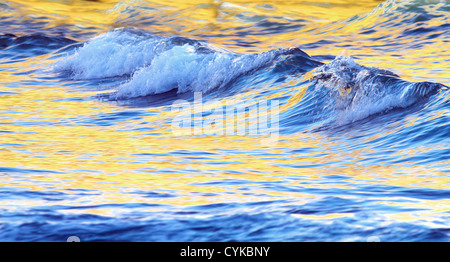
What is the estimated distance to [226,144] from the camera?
789 cm

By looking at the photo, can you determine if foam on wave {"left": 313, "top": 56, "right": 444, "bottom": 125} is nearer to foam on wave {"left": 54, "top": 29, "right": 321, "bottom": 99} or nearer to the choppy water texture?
the choppy water texture

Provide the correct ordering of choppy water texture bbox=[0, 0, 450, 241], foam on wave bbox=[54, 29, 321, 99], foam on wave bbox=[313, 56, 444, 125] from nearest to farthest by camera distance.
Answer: choppy water texture bbox=[0, 0, 450, 241] → foam on wave bbox=[313, 56, 444, 125] → foam on wave bbox=[54, 29, 321, 99]

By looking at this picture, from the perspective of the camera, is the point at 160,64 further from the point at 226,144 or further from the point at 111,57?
the point at 226,144

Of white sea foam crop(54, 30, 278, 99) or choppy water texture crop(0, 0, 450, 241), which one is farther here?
white sea foam crop(54, 30, 278, 99)

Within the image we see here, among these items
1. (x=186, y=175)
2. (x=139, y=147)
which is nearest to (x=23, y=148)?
(x=139, y=147)

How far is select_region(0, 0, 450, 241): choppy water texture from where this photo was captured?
4.41 m

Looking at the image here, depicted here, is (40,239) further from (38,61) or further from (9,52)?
(9,52)

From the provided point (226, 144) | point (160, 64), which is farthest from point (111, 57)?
point (226, 144)

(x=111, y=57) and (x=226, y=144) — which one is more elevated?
(x=111, y=57)

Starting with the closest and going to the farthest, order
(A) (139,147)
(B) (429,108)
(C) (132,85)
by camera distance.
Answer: (A) (139,147)
(B) (429,108)
(C) (132,85)

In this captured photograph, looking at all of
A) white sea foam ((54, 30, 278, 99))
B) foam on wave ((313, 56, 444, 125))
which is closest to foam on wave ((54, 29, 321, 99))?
white sea foam ((54, 30, 278, 99))

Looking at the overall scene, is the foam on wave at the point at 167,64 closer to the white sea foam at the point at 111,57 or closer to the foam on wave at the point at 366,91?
the white sea foam at the point at 111,57
